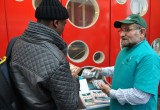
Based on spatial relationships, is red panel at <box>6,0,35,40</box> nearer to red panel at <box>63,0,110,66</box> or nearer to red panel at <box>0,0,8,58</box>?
red panel at <box>0,0,8,58</box>

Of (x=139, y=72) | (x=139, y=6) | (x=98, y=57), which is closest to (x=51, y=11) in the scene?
(x=139, y=72)

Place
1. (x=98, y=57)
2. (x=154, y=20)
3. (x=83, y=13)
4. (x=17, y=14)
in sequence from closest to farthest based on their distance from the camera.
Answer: (x=17, y=14)
(x=83, y=13)
(x=98, y=57)
(x=154, y=20)

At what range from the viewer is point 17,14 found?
209cm

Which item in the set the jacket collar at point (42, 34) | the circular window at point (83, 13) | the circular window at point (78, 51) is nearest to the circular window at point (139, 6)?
the circular window at point (83, 13)

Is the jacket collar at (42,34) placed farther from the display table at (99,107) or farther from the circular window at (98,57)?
the circular window at (98,57)

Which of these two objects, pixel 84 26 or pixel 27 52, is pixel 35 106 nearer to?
pixel 27 52

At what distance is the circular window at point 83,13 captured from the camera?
2.34 meters

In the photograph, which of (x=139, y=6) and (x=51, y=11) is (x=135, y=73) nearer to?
(x=51, y=11)

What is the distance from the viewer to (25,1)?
2080mm

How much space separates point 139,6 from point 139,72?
149 cm

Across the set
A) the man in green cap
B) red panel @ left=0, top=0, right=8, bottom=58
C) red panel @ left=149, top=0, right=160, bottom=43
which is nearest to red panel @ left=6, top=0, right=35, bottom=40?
red panel @ left=0, top=0, right=8, bottom=58

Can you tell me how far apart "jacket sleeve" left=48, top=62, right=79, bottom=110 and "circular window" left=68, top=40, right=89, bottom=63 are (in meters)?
1.37

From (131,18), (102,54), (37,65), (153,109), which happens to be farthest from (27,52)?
(102,54)

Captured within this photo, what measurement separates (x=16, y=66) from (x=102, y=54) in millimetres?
1600
